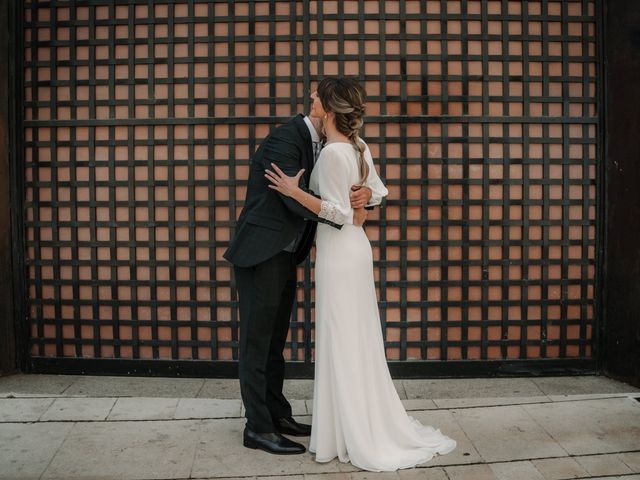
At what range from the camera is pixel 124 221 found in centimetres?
549

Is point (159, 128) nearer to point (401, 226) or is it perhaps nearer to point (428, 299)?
point (401, 226)

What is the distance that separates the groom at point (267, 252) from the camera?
3.85 meters

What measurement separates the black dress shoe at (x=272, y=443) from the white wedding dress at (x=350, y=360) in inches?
4.7

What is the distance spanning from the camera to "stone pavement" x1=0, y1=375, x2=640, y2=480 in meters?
3.75

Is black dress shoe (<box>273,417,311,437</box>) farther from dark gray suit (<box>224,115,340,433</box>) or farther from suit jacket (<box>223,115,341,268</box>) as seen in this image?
suit jacket (<box>223,115,341,268</box>)

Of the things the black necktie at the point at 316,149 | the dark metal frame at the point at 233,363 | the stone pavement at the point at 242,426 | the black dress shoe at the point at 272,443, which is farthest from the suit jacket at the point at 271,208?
the dark metal frame at the point at 233,363

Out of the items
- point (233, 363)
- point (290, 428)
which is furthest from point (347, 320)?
point (233, 363)

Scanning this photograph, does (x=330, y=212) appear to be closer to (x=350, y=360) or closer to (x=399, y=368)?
(x=350, y=360)

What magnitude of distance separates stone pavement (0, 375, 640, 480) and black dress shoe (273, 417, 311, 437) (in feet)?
0.86

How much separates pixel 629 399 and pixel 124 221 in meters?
4.20

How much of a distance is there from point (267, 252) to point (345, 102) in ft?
3.19

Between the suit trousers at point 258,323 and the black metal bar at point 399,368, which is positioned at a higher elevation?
the suit trousers at point 258,323

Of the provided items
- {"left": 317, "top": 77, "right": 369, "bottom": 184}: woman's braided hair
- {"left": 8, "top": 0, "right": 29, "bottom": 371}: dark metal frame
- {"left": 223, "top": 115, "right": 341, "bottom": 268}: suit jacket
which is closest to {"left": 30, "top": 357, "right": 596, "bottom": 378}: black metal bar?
{"left": 8, "top": 0, "right": 29, "bottom": 371}: dark metal frame

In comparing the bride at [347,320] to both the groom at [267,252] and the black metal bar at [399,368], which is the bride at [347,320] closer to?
the groom at [267,252]
